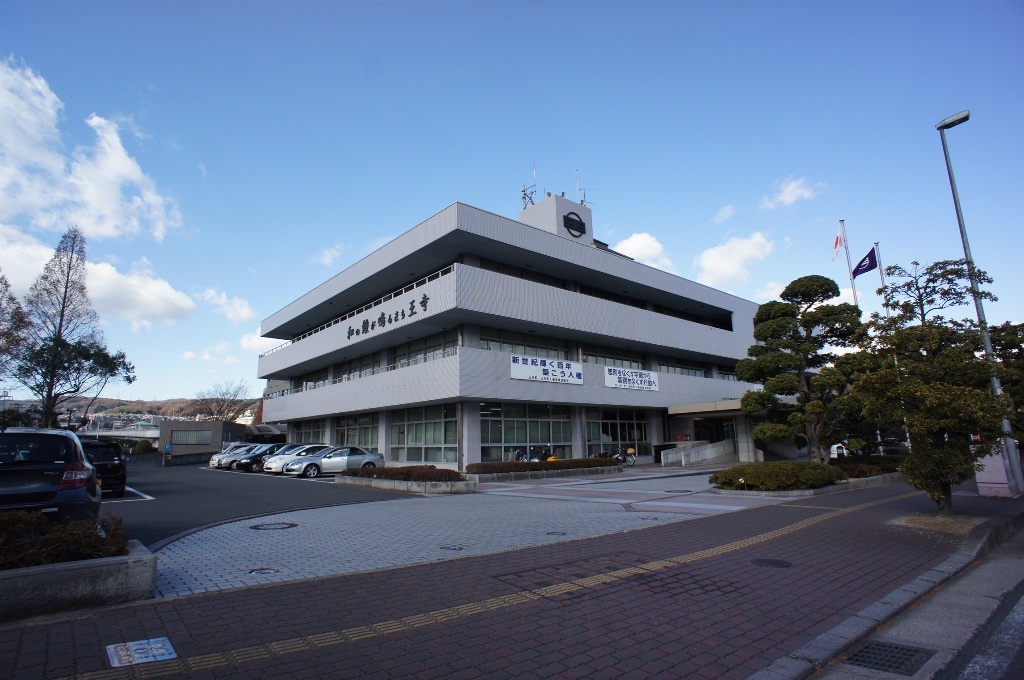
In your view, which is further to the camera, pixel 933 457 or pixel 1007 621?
pixel 933 457

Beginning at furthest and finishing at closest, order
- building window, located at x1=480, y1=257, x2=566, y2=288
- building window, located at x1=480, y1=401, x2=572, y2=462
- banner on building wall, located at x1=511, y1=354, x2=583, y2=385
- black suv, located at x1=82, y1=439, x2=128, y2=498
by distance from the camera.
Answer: building window, located at x1=480, y1=257, x2=566, y2=288 → building window, located at x1=480, y1=401, x2=572, y2=462 → banner on building wall, located at x1=511, y1=354, x2=583, y2=385 → black suv, located at x1=82, y1=439, x2=128, y2=498

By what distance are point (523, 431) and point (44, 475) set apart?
2372 cm

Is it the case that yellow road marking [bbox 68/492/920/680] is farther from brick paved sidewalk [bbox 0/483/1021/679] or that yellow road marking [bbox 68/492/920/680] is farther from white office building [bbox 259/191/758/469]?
white office building [bbox 259/191/758/469]

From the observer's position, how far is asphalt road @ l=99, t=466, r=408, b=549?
10609 millimetres

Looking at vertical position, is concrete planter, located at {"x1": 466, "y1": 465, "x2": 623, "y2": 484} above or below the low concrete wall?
below

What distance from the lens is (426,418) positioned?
99.7 feet

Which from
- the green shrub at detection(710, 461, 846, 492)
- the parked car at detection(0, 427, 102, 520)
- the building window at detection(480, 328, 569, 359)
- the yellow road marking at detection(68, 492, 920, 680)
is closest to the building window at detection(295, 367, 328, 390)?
the building window at detection(480, 328, 569, 359)

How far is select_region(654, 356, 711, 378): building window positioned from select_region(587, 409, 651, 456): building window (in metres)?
3.76

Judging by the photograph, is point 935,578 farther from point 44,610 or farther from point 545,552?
point 44,610

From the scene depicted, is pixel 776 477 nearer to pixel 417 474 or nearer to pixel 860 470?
pixel 860 470

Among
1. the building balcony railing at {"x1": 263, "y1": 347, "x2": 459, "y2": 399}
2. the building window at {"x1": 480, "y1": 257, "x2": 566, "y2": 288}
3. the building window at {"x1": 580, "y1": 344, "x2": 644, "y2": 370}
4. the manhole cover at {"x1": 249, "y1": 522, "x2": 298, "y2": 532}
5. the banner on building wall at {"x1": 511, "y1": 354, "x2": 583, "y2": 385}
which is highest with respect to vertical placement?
the building window at {"x1": 480, "y1": 257, "x2": 566, "y2": 288}

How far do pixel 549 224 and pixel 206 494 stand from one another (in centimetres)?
2504

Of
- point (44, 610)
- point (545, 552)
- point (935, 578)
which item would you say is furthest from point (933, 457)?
point (44, 610)

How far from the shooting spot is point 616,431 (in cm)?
3519
